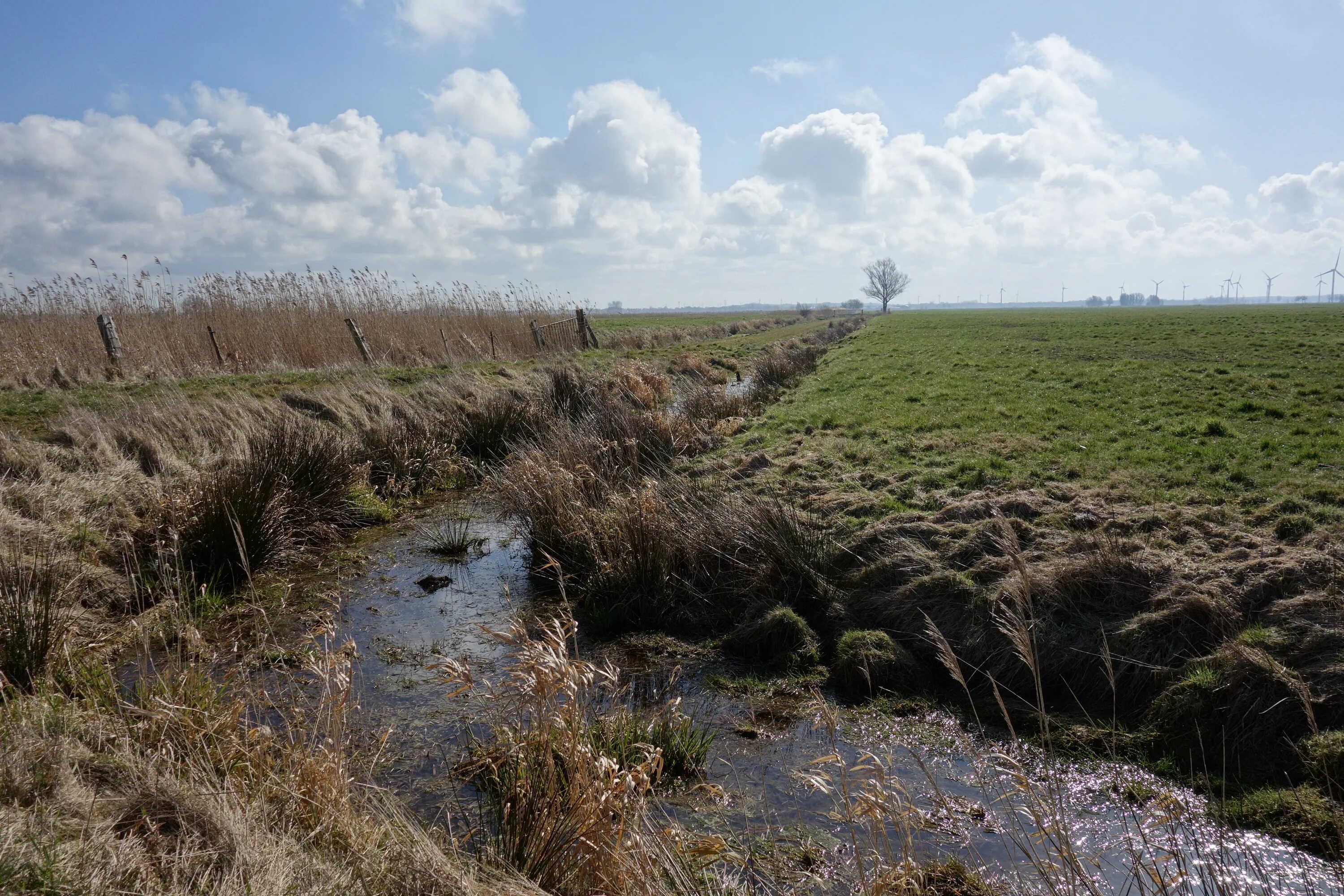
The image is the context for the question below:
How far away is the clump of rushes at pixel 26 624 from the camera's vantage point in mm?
4297

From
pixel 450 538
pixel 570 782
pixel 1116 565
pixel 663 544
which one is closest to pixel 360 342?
pixel 450 538

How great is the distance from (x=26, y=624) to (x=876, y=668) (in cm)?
526

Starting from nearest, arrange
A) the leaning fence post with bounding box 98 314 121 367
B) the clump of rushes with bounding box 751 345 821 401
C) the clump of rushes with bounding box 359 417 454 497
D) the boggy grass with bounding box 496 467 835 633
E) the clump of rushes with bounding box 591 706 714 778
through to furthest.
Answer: the clump of rushes with bounding box 591 706 714 778 < the boggy grass with bounding box 496 467 835 633 < the clump of rushes with bounding box 359 417 454 497 < the leaning fence post with bounding box 98 314 121 367 < the clump of rushes with bounding box 751 345 821 401

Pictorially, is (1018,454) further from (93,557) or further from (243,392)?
(243,392)

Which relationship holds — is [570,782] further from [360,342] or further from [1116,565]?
[360,342]

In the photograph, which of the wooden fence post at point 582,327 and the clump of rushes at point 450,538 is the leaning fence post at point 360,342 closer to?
the wooden fence post at point 582,327

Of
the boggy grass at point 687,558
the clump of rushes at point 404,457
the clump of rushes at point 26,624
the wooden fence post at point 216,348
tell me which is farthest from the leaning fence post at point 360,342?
the clump of rushes at point 26,624

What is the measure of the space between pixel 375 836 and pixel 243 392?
10260 mm

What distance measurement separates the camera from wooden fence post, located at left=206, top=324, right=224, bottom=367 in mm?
14141

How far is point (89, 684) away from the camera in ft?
13.6

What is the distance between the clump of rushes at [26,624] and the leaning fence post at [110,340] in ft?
32.0

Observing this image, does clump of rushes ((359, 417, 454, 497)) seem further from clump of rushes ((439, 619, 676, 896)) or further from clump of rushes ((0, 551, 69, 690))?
clump of rushes ((439, 619, 676, 896))

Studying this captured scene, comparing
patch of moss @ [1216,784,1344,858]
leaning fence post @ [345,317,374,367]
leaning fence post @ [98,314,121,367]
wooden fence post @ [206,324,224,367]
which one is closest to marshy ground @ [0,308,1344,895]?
patch of moss @ [1216,784,1344,858]

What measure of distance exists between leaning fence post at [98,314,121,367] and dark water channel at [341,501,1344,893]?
9.75 metres
